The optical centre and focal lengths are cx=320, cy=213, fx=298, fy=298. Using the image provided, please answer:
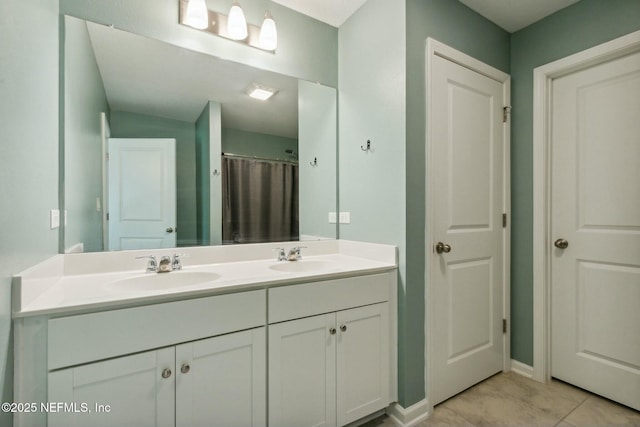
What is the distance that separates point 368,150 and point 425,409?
1.50 m

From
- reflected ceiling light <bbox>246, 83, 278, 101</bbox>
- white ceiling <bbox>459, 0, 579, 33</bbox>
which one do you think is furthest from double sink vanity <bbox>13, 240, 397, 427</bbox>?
white ceiling <bbox>459, 0, 579, 33</bbox>

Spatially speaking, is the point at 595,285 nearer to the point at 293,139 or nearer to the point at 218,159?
the point at 293,139

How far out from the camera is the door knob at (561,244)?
1908 millimetres

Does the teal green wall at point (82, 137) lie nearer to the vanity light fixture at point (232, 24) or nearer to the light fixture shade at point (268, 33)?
the vanity light fixture at point (232, 24)

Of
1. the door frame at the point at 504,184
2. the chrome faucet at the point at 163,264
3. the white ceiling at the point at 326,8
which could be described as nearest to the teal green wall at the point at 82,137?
the chrome faucet at the point at 163,264

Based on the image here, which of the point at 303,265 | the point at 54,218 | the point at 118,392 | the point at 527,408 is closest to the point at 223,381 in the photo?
the point at 118,392

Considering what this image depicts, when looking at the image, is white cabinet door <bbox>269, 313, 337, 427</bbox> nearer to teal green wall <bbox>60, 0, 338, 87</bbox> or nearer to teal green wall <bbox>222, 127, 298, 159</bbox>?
teal green wall <bbox>222, 127, 298, 159</bbox>

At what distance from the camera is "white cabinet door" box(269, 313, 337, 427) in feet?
4.16

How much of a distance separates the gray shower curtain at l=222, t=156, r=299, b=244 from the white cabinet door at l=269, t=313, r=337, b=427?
0.72 m

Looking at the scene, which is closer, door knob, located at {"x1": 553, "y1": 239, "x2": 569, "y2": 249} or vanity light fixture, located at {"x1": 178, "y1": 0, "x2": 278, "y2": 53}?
vanity light fixture, located at {"x1": 178, "y1": 0, "x2": 278, "y2": 53}

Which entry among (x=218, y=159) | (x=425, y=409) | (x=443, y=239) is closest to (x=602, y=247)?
(x=443, y=239)

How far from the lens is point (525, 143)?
6.73 ft

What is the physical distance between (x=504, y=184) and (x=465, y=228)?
1.74 feet

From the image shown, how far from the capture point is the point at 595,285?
1796 millimetres
